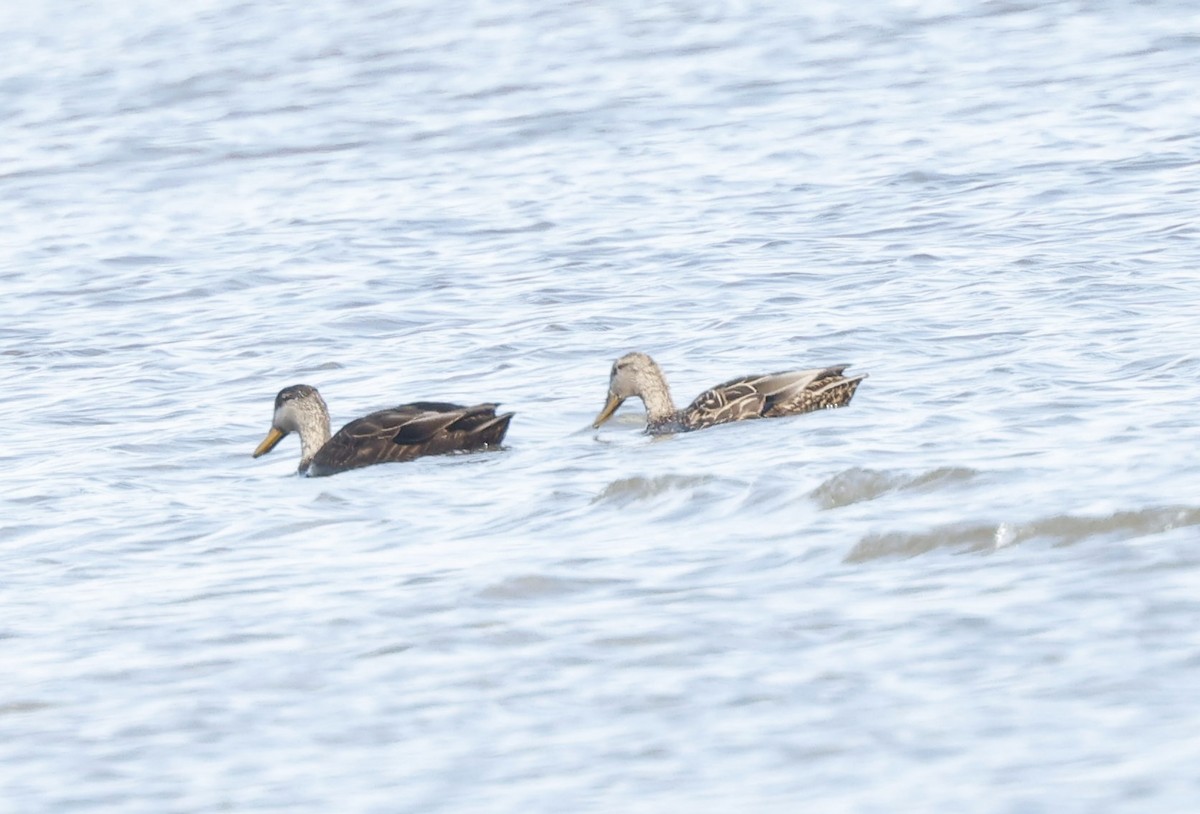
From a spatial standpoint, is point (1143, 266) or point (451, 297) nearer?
point (1143, 266)

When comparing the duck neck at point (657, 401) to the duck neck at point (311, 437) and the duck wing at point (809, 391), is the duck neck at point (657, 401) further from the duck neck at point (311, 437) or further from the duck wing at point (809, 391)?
the duck neck at point (311, 437)

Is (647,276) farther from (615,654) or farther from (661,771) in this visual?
(661,771)

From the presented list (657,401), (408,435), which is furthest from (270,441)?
(657,401)

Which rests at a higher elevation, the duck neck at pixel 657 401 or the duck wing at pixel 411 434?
the duck wing at pixel 411 434

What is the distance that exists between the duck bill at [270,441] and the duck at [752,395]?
178cm

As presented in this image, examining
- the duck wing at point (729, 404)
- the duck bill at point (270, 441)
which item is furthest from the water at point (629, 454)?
the duck wing at point (729, 404)

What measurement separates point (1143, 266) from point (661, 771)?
8.49 meters

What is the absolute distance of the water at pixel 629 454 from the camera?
22.1 ft

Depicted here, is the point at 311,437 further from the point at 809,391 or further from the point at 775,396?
the point at 809,391

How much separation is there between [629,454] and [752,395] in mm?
780

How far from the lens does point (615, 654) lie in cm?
751

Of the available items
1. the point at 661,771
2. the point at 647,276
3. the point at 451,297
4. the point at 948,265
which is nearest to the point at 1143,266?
the point at 948,265

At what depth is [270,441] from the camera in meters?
11.9

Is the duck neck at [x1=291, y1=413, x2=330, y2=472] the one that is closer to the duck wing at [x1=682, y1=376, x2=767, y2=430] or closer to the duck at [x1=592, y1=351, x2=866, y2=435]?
the duck at [x1=592, y1=351, x2=866, y2=435]
